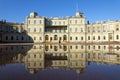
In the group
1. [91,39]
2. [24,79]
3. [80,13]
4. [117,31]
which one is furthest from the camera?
[80,13]

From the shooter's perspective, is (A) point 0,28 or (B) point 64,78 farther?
(A) point 0,28

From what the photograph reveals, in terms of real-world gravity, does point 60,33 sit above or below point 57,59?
above

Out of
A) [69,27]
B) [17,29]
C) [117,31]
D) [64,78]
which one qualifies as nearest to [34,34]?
[17,29]

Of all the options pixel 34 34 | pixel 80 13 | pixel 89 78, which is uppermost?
pixel 80 13

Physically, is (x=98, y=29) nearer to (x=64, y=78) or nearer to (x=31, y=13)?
(x=31, y=13)

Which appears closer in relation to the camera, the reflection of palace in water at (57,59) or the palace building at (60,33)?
the reflection of palace in water at (57,59)

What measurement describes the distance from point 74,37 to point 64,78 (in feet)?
221

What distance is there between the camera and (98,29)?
3066 inches

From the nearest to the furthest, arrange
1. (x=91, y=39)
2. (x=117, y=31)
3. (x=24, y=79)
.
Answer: (x=24, y=79) < (x=117, y=31) < (x=91, y=39)

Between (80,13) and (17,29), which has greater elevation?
(80,13)

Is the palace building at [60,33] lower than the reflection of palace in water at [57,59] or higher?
higher

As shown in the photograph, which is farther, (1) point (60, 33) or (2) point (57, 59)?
(1) point (60, 33)

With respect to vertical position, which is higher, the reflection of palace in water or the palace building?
the palace building

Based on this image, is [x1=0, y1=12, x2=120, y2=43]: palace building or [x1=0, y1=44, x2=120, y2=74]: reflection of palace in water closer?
[x1=0, y1=44, x2=120, y2=74]: reflection of palace in water
